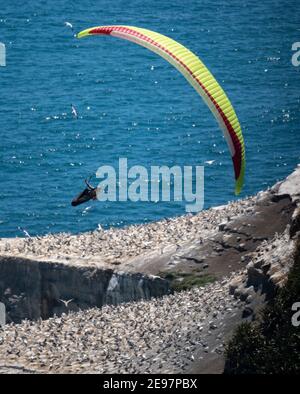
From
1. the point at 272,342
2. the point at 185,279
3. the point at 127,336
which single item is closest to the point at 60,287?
the point at 185,279

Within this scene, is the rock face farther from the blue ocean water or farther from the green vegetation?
the blue ocean water

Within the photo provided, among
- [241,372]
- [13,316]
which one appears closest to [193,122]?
[13,316]

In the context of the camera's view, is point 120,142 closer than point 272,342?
No
